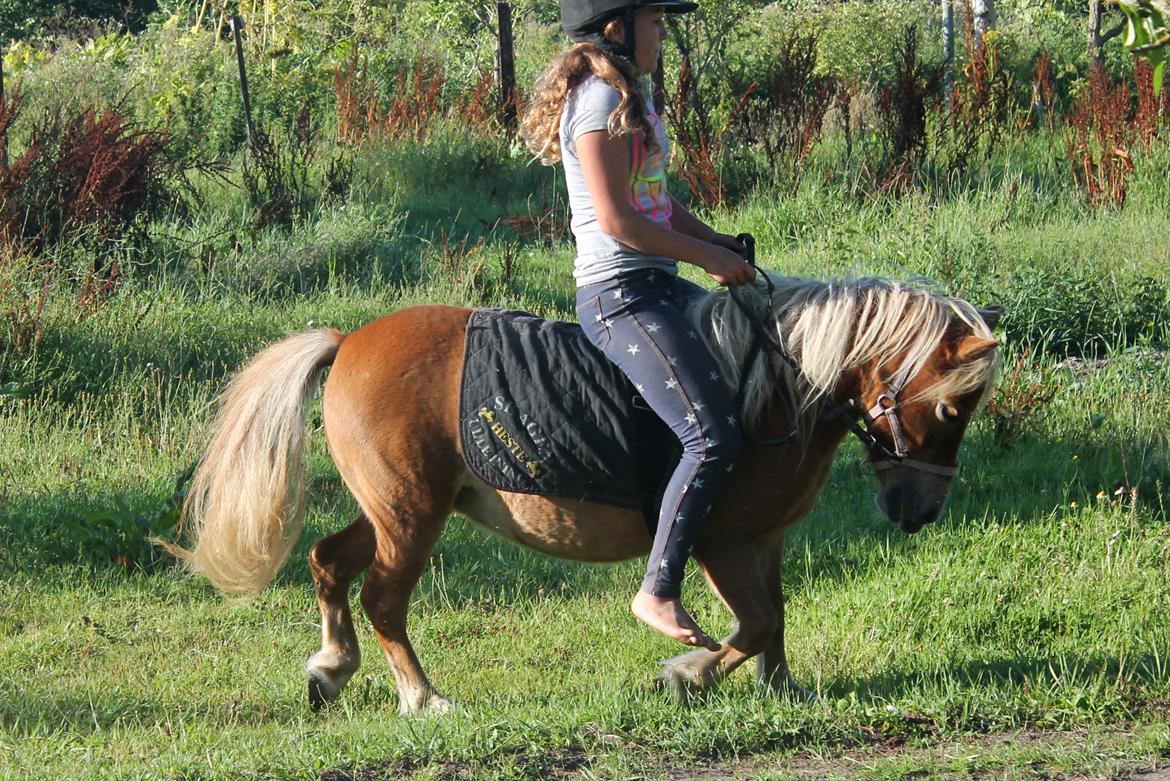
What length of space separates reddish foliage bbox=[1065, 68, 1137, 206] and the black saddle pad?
7.70 metres

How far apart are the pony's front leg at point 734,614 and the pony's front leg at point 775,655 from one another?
0.79 ft

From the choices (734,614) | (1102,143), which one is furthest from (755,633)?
(1102,143)

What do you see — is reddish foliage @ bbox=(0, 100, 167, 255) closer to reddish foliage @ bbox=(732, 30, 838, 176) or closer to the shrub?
reddish foliage @ bbox=(732, 30, 838, 176)

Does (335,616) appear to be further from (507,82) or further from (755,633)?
(507,82)

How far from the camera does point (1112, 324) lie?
26.2 ft

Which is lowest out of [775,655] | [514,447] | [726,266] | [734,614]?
[775,655]

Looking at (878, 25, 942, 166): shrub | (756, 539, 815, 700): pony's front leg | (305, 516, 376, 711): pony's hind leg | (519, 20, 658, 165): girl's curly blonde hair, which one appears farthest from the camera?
(878, 25, 942, 166): shrub

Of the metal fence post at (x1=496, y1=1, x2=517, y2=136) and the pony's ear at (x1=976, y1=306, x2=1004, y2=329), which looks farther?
the metal fence post at (x1=496, y1=1, x2=517, y2=136)

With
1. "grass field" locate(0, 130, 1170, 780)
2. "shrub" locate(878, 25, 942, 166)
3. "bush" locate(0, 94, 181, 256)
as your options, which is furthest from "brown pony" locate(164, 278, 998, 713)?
"shrub" locate(878, 25, 942, 166)

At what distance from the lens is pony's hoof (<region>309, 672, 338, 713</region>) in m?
4.65

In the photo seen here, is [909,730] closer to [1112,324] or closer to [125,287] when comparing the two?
[1112,324]

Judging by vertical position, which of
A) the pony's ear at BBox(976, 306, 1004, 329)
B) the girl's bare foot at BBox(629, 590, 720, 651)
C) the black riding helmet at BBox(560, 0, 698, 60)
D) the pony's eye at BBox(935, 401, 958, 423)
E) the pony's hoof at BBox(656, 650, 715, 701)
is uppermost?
the black riding helmet at BBox(560, 0, 698, 60)

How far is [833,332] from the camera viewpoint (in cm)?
407

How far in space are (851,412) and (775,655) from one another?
1.00 meters
